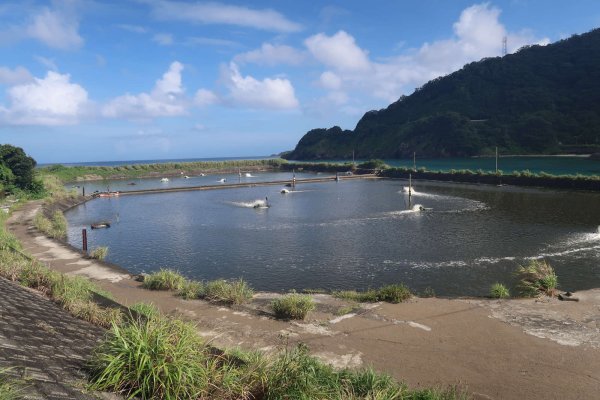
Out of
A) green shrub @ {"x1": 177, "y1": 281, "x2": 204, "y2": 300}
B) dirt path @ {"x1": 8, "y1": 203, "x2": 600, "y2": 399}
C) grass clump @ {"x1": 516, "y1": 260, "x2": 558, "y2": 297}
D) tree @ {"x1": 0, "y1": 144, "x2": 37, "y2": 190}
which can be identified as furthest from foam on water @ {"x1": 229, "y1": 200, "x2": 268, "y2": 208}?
grass clump @ {"x1": 516, "y1": 260, "x2": 558, "y2": 297}

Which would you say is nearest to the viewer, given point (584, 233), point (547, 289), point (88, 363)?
point (88, 363)

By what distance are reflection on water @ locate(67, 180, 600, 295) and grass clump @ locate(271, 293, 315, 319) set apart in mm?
4630

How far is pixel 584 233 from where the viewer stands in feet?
79.6

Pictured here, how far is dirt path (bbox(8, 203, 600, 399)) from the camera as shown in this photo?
835 centimetres

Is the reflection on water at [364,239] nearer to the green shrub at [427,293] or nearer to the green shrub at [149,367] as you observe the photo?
the green shrub at [427,293]

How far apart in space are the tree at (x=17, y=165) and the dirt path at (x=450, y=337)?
36.5 metres

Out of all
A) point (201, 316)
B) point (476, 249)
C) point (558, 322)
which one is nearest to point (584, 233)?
point (476, 249)

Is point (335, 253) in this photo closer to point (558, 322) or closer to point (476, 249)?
point (476, 249)

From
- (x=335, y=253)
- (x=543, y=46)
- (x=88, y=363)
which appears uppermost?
(x=543, y=46)

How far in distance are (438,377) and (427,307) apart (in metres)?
4.37

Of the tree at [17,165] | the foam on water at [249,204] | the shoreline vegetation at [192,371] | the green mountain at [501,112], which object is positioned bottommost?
the foam on water at [249,204]

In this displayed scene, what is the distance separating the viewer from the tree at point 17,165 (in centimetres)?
4241

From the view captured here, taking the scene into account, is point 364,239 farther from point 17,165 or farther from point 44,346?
point 17,165

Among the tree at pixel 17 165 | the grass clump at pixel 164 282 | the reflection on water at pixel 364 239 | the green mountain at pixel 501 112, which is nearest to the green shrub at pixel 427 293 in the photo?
the reflection on water at pixel 364 239
